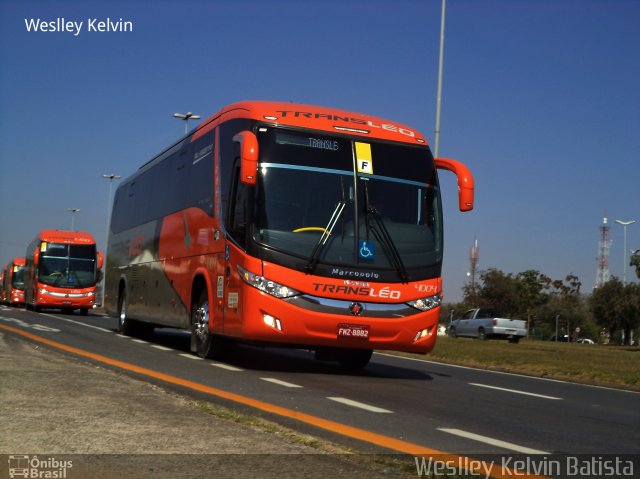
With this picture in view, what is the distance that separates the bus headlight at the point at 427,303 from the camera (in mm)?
12914

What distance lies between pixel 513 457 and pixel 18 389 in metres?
4.64

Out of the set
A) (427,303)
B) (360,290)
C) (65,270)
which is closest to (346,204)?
(360,290)

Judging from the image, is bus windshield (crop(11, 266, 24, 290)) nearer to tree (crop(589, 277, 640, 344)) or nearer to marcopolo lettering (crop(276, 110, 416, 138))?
tree (crop(589, 277, 640, 344))

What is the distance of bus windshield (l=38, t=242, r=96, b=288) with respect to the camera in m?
40.0

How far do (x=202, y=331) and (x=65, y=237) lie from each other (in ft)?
89.1

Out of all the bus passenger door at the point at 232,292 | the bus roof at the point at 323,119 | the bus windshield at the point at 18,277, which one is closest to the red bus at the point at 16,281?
the bus windshield at the point at 18,277

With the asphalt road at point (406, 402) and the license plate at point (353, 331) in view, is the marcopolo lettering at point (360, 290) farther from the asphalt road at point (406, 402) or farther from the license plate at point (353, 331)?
the asphalt road at point (406, 402)

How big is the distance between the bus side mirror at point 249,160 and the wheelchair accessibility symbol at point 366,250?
176 centimetres

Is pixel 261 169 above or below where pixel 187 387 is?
above

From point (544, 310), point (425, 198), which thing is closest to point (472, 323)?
point (425, 198)

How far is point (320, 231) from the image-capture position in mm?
12523

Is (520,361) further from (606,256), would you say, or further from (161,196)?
(606,256)

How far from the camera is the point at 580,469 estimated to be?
21.8 feet

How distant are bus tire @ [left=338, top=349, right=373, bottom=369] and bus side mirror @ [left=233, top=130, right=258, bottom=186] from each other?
417 cm
